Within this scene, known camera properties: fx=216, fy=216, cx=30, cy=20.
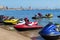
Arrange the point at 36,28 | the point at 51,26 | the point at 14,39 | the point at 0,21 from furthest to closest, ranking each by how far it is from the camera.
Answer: the point at 0,21 → the point at 36,28 → the point at 51,26 → the point at 14,39

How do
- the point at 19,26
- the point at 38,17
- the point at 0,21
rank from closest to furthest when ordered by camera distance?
1. the point at 19,26
2. the point at 0,21
3. the point at 38,17

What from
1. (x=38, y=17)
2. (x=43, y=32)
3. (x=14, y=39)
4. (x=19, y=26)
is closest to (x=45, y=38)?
(x=43, y=32)

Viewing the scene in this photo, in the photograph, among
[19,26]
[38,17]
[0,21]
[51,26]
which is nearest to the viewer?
[51,26]

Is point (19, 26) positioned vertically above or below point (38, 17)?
above

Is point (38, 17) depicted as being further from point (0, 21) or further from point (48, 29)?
point (48, 29)

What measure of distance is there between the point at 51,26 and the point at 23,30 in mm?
6846

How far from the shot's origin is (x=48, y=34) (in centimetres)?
1499

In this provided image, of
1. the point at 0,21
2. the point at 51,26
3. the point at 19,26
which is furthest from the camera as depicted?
the point at 0,21

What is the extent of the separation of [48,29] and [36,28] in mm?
7801

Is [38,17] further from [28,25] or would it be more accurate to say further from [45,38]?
[45,38]

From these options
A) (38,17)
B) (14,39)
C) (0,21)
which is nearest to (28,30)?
(14,39)

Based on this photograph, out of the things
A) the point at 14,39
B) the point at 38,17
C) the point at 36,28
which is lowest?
the point at 38,17

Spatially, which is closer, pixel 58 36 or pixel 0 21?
pixel 58 36

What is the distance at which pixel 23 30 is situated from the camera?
2184 cm
